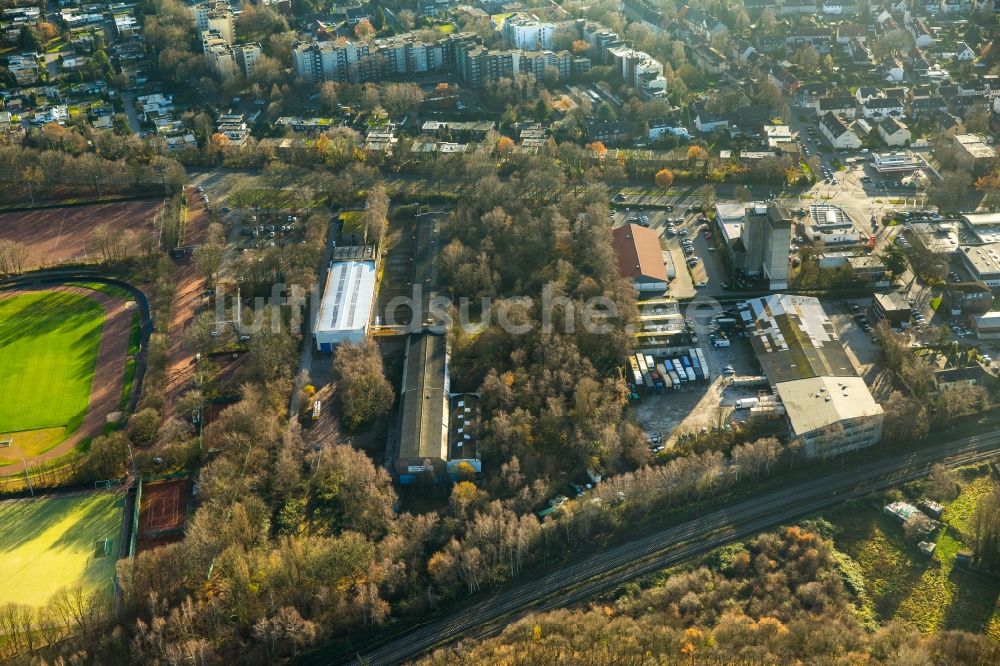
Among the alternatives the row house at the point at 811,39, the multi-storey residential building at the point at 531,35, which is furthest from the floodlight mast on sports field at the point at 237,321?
the row house at the point at 811,39

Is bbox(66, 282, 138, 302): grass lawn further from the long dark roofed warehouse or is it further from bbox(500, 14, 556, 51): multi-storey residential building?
bbox(500, 14, 556, 51): multi-storey residential building

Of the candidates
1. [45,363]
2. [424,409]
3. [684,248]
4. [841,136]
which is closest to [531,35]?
[841,136]

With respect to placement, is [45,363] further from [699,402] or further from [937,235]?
[937,235]

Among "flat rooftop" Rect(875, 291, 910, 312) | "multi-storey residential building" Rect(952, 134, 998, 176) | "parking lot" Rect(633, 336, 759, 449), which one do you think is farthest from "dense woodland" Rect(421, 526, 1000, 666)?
"multi-storey residential building" Rect(952, 134, 998, 176)

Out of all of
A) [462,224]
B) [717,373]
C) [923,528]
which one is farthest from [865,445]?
[462,224]

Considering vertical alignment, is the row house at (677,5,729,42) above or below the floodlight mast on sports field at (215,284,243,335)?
above

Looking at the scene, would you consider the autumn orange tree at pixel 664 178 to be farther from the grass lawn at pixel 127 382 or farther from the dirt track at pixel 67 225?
the grass lawn at pixel 127 382

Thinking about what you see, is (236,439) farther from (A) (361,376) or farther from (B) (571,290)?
(B) (571,290)
